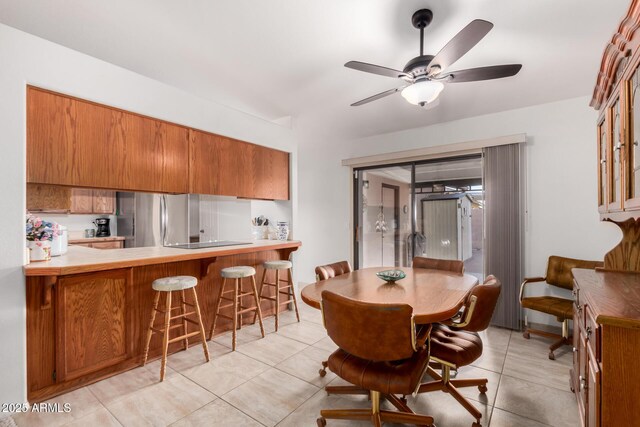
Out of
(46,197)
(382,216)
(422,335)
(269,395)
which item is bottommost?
(269,395)

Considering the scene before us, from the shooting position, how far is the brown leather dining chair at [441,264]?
2.78 meters

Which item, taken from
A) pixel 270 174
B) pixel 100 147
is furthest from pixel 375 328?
pixel 270 174

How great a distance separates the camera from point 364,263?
16.8 feet

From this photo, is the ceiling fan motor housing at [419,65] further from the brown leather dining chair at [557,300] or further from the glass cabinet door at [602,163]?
the brown leather dining chair at [557,300]

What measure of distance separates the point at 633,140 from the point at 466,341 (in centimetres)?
145

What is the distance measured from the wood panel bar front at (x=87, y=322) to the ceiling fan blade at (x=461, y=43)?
240cm

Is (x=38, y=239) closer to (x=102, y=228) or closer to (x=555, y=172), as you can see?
(x=102, y=228)

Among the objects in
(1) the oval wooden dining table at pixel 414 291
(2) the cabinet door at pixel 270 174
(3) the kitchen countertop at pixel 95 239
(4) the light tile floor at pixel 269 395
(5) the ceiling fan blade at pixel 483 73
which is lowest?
(4) the light tile floor at pixel 269 395

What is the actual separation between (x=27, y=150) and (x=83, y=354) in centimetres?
151

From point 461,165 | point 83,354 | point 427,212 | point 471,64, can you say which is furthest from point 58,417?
point 461,165

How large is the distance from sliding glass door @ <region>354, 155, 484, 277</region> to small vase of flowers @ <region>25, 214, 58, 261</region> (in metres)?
3.85

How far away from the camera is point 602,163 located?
88.5 inches

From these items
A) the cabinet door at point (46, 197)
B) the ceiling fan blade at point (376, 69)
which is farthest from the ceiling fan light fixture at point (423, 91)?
the cabinet door at point (46, 197)

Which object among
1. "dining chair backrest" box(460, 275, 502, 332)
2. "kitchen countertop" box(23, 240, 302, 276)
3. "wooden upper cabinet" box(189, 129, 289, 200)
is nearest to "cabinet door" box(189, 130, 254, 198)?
"wooden upper cabinet" box(189, 129, 289, 200)
